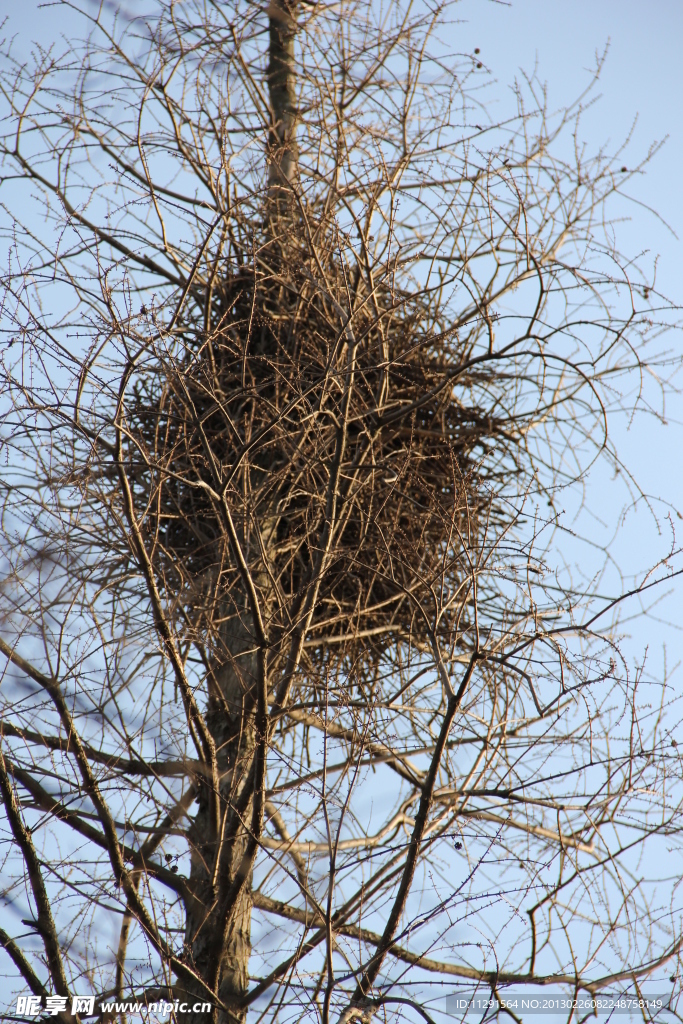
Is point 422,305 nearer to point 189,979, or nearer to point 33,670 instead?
point 33,670

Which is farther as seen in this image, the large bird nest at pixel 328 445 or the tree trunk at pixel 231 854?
the large bird nest at pixel 328 445

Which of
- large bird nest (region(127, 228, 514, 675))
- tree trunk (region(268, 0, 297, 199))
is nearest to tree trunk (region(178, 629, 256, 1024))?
large bird nest (region(127, 228, 514, 675))

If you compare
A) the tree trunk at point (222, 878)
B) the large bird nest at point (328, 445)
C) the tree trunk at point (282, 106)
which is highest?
the tree trunk at point (282, 106)

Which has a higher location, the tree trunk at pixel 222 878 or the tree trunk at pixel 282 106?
the tree trunk at pixel 282 106

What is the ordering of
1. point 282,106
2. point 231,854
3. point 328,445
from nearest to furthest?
point 231,854 < point 328,445 < point 282,106

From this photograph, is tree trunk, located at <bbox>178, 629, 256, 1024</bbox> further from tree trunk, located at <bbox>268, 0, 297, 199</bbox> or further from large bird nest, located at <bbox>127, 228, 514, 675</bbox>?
tree trunk, located at <bbox>268, 0, 297, 199</bbox>

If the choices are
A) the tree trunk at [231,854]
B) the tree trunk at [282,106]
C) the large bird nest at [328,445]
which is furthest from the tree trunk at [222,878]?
the tree trunk at [282,106]

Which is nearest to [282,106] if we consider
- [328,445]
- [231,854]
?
[328,445]

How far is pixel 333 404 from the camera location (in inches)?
148

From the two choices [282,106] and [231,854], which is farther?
[282,106]

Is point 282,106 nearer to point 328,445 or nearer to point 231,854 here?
point 328,445

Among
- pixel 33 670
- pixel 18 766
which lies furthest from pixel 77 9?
pixel 18 766

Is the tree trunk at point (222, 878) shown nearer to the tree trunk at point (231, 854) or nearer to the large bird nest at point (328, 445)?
the tree trunk at point (231, 854)

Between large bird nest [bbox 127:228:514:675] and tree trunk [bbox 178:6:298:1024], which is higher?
large bird nest [bbox 127:228:514:675]
